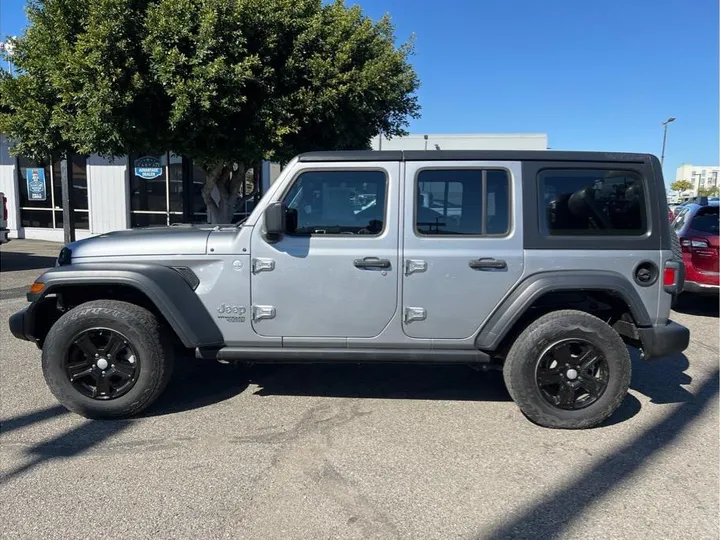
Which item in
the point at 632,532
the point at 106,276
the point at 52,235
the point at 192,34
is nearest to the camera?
the point at 632,532

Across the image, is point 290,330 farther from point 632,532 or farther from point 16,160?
point 16,160

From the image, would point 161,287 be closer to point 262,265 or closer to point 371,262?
point 262,265

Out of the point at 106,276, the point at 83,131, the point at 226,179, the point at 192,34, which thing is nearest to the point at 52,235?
the point at 226,179

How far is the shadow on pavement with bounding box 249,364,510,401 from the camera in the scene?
443cm

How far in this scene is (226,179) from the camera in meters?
11.1

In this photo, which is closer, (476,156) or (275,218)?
(275,218)

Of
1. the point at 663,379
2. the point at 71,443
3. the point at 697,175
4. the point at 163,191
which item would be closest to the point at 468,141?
the point at 163,191

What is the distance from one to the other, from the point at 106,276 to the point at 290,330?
4.37ft

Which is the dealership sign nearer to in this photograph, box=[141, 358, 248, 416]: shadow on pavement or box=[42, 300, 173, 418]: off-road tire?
box=[141, 358, 248, 416]: shadow on pavement

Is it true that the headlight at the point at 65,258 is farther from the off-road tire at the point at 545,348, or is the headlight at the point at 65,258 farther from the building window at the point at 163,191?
the building window at the point at 163,191

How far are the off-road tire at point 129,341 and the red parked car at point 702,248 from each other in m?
6.68

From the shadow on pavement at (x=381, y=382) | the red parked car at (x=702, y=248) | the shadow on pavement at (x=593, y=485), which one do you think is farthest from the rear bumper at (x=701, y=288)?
the shadow on pavement at (x=381, y=382)

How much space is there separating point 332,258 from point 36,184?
54.2 feet

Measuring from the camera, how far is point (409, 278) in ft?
12.2
